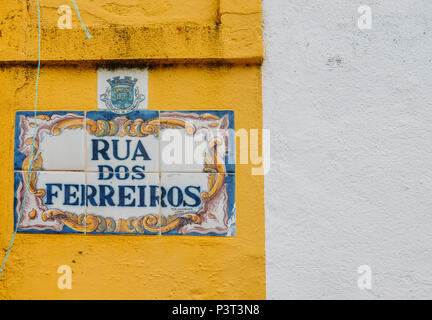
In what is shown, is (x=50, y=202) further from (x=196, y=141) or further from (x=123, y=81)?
(x=196, y=141)

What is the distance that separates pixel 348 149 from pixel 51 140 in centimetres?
189

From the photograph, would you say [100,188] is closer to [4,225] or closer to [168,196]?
[168,196]

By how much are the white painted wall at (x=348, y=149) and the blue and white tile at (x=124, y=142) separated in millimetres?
737

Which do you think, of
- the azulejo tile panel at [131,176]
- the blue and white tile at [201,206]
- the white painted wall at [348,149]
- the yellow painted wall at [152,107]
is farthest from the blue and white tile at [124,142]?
the white painted wall at [348,149]

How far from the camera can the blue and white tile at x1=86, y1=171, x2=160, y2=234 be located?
1.98 meters

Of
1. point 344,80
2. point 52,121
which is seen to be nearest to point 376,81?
point 344,80

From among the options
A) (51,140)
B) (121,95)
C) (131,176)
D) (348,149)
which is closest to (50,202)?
(51,140)

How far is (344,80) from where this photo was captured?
2000 millimetres

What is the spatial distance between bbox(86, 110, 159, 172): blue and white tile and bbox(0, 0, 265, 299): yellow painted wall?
12cm

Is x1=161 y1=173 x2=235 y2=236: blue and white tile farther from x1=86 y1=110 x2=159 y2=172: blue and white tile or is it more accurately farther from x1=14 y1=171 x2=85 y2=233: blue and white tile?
x1=14 y1=171 x2=85 y2=233: blue and white tile

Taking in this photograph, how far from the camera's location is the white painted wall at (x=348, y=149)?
196 cm

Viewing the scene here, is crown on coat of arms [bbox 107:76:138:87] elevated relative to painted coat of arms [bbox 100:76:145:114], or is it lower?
elevated

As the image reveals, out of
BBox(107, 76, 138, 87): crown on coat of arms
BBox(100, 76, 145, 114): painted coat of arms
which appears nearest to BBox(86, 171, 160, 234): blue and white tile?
BBox(100, 76, 145, 114): painted coat of arms
